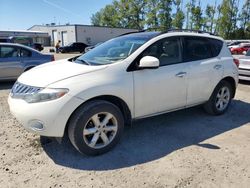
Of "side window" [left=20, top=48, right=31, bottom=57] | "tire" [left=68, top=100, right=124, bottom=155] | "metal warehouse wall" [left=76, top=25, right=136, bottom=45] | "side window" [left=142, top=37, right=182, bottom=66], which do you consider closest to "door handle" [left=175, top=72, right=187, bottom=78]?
"side window" [left=142, top=37, right=182, bottom=66]

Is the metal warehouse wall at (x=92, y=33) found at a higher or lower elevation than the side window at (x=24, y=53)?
higher

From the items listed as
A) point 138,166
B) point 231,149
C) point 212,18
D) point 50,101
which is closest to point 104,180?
point 138,166

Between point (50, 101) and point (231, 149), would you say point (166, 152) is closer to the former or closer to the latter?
point (231, 149)

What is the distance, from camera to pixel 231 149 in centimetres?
412

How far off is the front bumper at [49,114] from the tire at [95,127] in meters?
0.14

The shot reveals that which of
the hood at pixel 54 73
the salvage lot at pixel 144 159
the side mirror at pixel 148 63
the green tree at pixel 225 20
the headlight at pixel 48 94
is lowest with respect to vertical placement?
the salvage lot at pixel 144 159

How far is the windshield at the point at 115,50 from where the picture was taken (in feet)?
14.0

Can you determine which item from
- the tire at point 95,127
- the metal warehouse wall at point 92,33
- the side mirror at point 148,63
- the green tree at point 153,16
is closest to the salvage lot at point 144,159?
the tire at point 95,127

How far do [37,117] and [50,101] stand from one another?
0.27m

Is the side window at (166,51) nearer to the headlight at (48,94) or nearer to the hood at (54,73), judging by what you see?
the hood at (54,73)

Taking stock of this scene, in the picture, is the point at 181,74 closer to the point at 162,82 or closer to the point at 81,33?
the point at 162,82

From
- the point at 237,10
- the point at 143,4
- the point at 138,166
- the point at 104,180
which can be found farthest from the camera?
the point at 143,4

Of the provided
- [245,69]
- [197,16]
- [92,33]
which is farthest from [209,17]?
[245,69]

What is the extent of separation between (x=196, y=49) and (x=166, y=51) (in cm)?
80
